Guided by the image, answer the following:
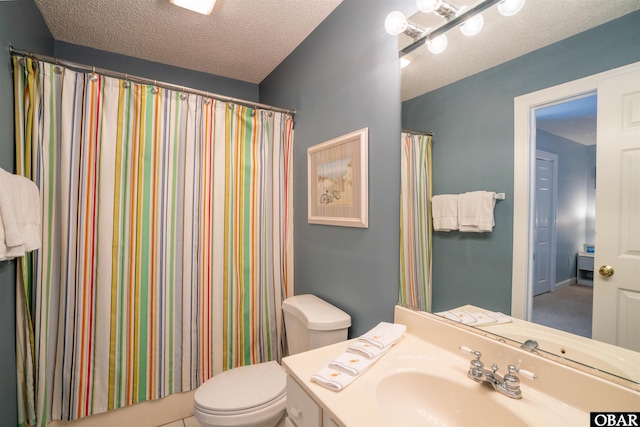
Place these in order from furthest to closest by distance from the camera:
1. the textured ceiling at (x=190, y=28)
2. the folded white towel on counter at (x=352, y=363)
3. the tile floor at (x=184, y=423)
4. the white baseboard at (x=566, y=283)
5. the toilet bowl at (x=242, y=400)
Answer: the tile floor at (x=184, y=423) < the textured ceiling at (x=190, y=28) < the toilet bowl at (x=242, y=400) < the folded white towel on counter at (x=352, y=363) < the white baseboard at (x=566, y=283)

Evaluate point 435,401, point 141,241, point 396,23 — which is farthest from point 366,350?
point 141,241

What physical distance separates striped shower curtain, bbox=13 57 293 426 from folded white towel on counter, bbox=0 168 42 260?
0.27 metres

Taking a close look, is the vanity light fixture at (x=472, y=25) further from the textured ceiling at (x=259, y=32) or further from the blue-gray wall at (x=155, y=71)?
the blue-gray wall at (x=155, y=71)

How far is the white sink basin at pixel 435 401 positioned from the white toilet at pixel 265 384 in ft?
1.75

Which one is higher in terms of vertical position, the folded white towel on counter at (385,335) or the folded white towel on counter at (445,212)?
the folded white towel on counter at (445,212)

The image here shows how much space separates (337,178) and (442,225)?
0.65m

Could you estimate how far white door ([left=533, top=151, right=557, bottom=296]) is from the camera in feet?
2.68

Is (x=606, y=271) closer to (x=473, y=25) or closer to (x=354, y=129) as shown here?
(x=473, y=25)

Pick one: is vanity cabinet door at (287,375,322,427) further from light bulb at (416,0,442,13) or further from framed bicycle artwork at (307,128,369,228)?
light bulb at (416,0,442,13)

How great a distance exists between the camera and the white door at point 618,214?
659mm

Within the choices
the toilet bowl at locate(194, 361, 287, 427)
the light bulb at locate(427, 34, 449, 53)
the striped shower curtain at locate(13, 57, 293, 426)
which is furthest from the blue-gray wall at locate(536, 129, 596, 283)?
the striped shower curtain at locate(13, 57, 293, 426)

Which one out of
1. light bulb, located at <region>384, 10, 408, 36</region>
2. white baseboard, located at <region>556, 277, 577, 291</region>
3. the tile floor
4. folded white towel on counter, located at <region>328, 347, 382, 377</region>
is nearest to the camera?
white baseboard, located at <region>556, 277, 577, 291</region>

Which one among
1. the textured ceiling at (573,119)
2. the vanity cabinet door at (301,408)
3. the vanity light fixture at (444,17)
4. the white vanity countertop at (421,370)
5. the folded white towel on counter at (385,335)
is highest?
the vanity light fixture at (444,17)

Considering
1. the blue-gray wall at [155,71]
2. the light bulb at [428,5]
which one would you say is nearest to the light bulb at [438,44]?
the light bulb at [428,5]
